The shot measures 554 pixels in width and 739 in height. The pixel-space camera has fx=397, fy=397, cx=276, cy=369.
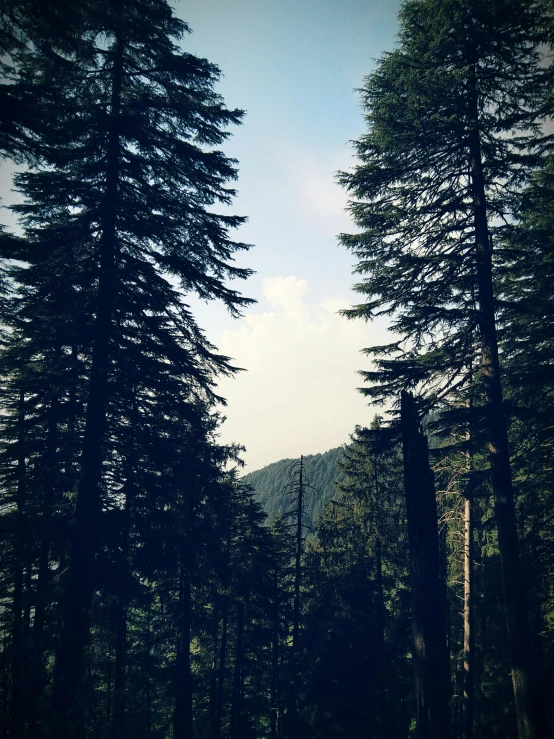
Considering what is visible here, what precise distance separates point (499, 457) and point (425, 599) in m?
5.35

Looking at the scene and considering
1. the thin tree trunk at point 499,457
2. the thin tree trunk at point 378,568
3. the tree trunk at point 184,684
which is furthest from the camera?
the thin tree trunk at point 378,568

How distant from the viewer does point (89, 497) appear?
782 centimetres

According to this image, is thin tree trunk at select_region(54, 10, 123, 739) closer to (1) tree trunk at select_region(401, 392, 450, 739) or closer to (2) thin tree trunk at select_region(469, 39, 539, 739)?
(1) tree trunk at select_region(401, 392, 450, 739)

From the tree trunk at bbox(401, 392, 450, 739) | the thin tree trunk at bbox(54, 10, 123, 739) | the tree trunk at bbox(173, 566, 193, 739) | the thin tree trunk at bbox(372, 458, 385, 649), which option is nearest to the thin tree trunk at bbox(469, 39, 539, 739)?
the tree trunk at bbox(401, 392, 450, 739)

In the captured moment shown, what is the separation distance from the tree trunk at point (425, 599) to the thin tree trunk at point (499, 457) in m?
4.69

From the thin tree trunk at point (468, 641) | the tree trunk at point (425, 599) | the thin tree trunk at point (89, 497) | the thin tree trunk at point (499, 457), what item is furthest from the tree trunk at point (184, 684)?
the tree trunk at point (425, 599)

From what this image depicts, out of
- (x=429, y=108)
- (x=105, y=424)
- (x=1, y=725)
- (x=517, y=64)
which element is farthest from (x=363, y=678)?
(x=517, y=64)

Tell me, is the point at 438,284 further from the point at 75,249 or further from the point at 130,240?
the point at 75,249

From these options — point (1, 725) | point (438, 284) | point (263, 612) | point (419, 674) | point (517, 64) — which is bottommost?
point (263, 612)

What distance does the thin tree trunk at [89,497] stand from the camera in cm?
657

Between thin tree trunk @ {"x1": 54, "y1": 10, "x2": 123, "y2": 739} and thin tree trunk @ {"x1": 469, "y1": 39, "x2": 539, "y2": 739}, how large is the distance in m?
7.88

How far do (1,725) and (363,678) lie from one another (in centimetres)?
1167

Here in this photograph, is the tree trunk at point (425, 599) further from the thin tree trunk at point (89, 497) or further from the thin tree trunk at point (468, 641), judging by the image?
the thin tree trunk at point (468, 641)

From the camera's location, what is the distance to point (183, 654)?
15.0 meters
